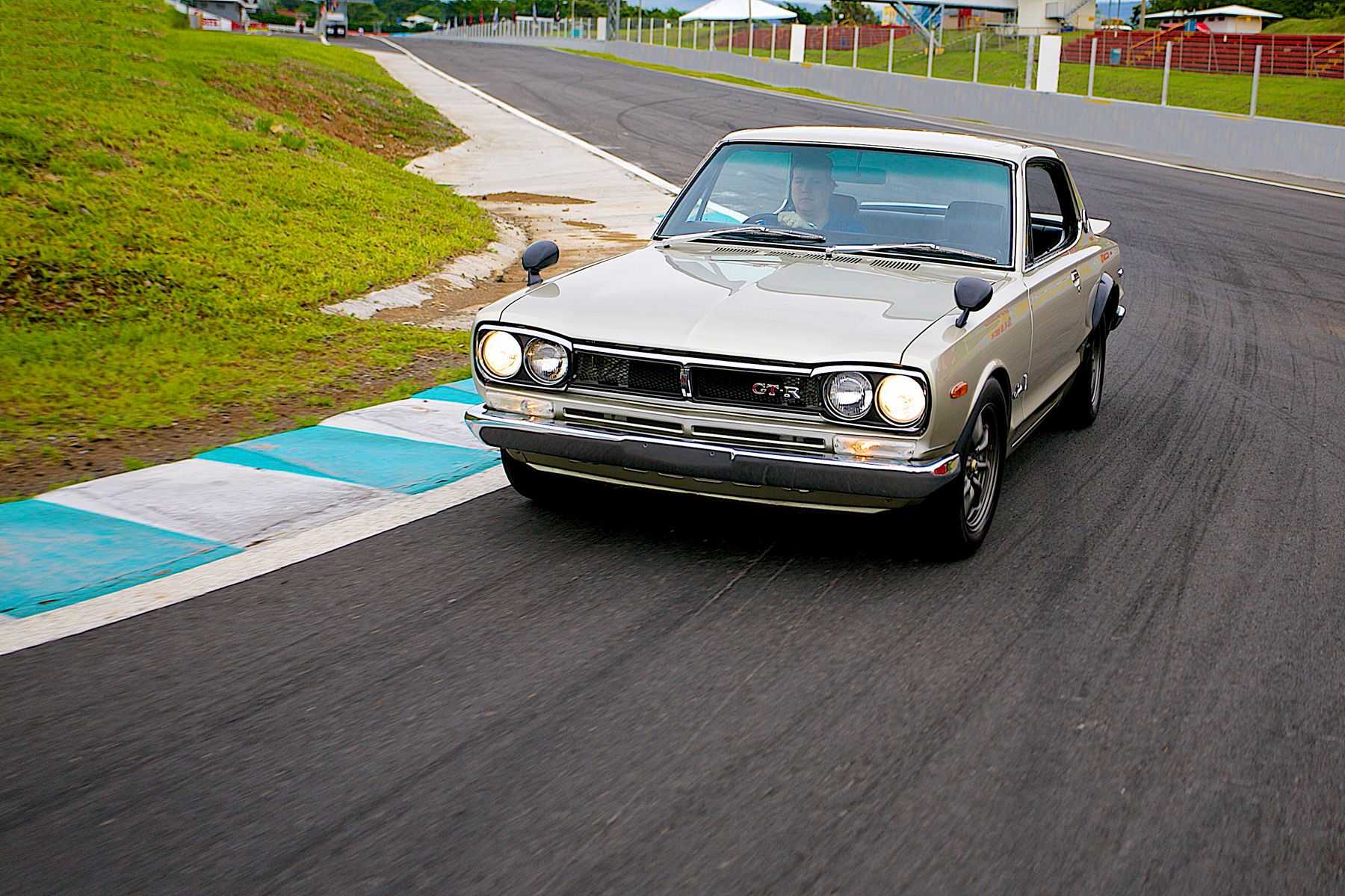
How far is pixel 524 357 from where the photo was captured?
16.2 ft

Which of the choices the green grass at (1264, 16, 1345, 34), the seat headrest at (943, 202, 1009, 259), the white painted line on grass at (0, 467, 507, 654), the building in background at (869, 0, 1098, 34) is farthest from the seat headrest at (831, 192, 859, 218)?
the green grass at (1264, 16, 1345, 34)

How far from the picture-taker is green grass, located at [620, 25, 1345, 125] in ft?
108

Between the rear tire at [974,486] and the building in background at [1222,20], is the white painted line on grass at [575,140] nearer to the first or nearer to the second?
the rear tire at [974,486]

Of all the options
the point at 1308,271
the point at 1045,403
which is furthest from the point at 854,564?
the point at 1308,271

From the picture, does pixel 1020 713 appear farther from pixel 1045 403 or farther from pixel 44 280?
pixel 44 280

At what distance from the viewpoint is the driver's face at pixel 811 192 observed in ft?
19.5

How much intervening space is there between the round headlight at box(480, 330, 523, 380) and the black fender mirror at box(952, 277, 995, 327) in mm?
1632

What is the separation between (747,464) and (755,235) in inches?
68.2

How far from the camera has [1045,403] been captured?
605 centimetres

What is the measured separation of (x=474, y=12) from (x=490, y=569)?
594ft

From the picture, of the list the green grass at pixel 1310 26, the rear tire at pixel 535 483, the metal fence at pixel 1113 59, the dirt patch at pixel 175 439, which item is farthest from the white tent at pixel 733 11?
the rear tire at pixel 535 483

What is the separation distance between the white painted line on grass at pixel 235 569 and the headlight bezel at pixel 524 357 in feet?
2.47

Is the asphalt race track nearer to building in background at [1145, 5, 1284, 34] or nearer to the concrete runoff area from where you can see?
the concrete runoff area

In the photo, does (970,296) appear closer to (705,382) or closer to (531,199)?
(705,382)
